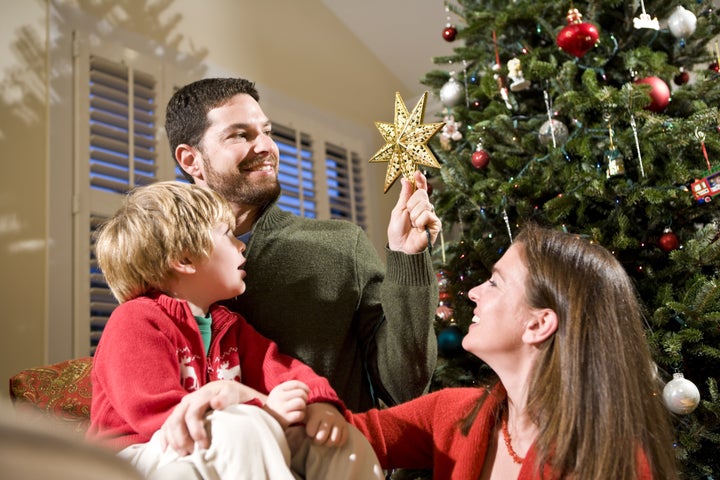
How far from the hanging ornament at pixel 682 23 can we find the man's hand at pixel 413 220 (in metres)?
1.72

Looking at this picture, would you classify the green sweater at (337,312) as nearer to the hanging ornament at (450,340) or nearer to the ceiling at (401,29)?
the hanging ornament at (450,340)

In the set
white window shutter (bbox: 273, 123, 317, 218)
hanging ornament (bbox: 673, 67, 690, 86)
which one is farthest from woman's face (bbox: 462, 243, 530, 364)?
white window shutter (bbox: 273, 123, 317, 218)

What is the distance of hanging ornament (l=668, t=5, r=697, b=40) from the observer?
273cm

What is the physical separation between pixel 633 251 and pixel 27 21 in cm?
270

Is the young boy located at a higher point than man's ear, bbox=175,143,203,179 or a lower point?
lower

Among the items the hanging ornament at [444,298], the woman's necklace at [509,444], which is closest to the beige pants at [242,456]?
the woman's necklace at [509,444]

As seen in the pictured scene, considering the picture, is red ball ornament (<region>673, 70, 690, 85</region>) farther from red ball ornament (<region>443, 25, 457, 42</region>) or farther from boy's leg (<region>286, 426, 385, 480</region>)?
boy's leg (<region>286, 426, 385, 480</region>)

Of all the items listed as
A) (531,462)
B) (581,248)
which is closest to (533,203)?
(581,248)

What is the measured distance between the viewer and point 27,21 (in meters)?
3.18

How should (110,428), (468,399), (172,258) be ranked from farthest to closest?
1. (468,399)
2. (172,258)
3. (110,428)

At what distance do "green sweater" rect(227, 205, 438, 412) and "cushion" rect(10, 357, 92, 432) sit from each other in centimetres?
60

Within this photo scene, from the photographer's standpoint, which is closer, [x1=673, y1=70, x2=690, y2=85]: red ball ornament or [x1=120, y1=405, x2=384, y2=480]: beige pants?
[x1=120, y1=405, x2=384, y2=480]: beige pants

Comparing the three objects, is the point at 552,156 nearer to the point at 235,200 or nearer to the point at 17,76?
the point at 235,200

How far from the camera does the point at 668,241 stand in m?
2.51
